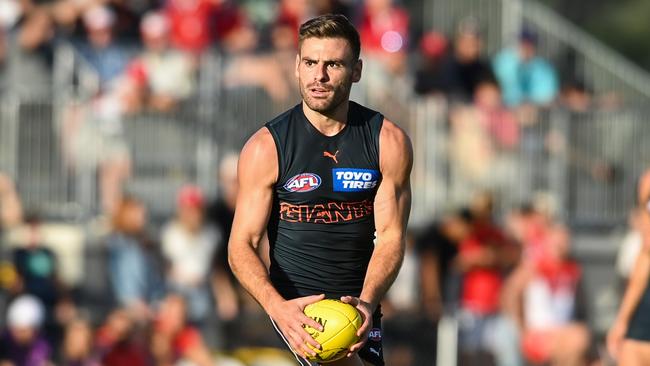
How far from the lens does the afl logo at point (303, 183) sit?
734cm

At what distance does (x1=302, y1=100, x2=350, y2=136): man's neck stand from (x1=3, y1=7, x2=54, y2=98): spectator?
8.28 m

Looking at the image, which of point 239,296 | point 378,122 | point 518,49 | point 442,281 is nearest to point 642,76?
point 518,49

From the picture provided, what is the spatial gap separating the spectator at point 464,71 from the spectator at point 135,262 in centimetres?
388

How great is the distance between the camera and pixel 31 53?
1527 centimetres

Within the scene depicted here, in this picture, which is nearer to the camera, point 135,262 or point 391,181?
point 391,181

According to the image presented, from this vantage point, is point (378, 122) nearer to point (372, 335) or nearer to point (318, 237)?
point (318, 237)

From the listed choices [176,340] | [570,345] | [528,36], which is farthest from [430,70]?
[176,340]

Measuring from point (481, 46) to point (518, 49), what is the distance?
2.24 feet

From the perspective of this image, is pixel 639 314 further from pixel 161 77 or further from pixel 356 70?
pixel 161 77

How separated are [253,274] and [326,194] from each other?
1.93 feet

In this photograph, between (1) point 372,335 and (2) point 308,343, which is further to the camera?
(1) point 372,335

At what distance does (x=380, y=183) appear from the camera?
7.48m

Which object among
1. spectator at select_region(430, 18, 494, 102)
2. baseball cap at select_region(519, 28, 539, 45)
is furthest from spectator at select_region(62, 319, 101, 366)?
baseball cap at select_region(519, 28, 539, 45)

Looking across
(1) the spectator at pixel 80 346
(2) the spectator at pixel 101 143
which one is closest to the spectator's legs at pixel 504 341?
(1) the spectator at pixel 80 346
